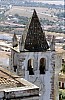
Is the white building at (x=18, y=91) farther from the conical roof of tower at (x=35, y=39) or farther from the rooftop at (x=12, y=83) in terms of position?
the conical roof of tower at (x=35, y=39)

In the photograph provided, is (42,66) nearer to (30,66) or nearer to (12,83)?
(30,66)

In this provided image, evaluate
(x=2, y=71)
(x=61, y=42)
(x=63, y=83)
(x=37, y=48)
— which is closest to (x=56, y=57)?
(x=37, y=48)

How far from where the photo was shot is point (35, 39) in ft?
61.3

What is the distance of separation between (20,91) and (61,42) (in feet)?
333

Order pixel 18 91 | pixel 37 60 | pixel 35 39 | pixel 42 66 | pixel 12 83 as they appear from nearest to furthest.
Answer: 1. pixel 18 91
2. pixel 12 83
3. pixel 37 60
4. pixel 35 39
5. pixel 42 66

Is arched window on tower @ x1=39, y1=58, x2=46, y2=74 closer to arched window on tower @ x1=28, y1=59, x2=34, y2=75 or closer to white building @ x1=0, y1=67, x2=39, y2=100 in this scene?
arched window on tower @ x1=28, y1=59, x2=34, y2=75

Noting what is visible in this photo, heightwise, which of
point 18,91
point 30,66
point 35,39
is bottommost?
point 30,66

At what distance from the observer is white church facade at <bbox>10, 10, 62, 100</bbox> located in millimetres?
18453

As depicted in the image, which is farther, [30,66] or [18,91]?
[30,66]

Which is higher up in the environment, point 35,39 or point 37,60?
point 35,39

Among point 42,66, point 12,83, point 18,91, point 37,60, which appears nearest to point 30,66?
point 42,66

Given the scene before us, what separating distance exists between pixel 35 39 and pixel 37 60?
865 millimetres

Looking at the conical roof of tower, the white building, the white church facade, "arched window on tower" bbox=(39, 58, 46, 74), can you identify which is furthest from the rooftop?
"arched window on tower" bbox=(39, 58, 46, 74)

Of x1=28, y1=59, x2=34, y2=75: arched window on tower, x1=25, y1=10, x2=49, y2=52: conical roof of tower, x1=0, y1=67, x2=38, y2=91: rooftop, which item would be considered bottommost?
x1=28, y1=59, x2=34, y2=75: arched window on tower
